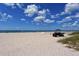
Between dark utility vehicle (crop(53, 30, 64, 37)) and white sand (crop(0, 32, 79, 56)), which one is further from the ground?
dark utility vehicle (crop(53, 30, 64, 37))

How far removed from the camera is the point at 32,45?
1813mm

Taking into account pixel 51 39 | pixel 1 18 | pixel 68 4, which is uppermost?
pixel 68 4

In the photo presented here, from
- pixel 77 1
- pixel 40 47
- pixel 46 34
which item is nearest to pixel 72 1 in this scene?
pixel 77 1

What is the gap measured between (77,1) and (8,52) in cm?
75

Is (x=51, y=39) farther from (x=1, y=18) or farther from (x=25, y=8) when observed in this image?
(x=1, y=18)

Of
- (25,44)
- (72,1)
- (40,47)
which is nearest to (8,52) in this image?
(25,44)

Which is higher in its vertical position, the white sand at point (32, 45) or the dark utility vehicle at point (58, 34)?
the dark utility vehicle at point (58, 34)

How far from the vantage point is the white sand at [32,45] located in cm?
179

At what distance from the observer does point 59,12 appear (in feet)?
6.00

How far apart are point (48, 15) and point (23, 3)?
0.81ft

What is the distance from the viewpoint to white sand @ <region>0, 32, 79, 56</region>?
5.87 ft

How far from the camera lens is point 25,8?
1.82m

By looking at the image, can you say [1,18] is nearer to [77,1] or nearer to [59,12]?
[59,12]

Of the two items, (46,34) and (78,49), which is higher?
(46,34)
